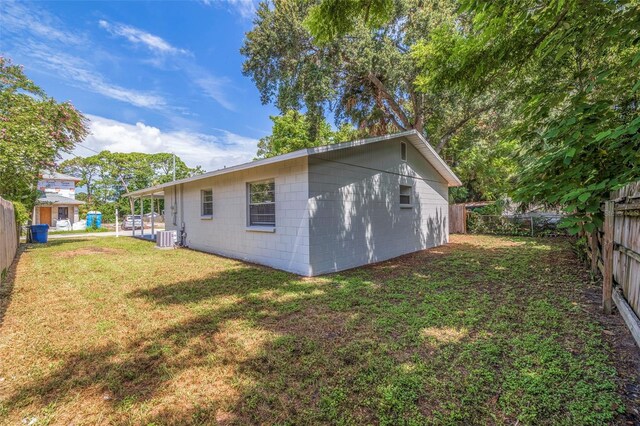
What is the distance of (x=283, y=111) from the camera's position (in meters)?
14.2

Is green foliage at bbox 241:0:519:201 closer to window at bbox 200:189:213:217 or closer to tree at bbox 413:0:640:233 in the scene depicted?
tree at bbox 413:0:640:233

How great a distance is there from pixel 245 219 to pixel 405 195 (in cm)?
511

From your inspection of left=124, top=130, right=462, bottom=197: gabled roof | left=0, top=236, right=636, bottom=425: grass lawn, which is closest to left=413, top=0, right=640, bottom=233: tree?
left=0, top=236, right=636, bottom=425: grass lawn

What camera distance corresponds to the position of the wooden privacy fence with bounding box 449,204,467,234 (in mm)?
15406

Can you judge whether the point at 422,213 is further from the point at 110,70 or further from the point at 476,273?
the point at 110,70

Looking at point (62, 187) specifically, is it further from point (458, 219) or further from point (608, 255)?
point (608, 255)

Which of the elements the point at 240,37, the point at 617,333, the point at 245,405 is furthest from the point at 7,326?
the point at 240,37

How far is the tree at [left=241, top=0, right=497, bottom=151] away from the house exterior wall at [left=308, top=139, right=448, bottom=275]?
13.9 feet

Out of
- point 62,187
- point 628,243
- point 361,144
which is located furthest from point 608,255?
point 62,187

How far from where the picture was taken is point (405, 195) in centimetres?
947

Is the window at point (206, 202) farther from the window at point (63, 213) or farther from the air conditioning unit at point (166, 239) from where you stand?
the window at point (63, 213)

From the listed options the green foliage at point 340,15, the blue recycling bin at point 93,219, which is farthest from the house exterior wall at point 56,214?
the green foliage at point 340,15

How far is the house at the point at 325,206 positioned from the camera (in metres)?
6.45

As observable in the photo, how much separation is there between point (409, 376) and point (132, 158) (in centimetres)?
3925
